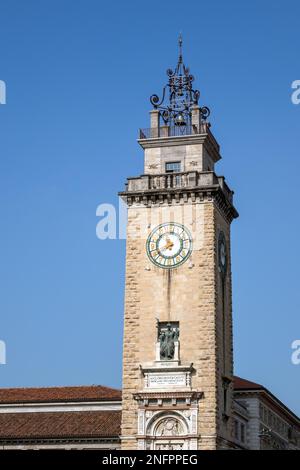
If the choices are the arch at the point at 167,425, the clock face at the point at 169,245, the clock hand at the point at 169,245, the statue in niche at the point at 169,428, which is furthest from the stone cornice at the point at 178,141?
the statue in niche at the point at 169,428

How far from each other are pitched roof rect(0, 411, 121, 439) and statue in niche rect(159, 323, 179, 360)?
651 centimetres

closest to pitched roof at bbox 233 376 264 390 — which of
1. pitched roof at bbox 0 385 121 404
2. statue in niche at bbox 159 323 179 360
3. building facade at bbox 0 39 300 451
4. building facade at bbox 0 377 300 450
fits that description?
building facade at bbox 0 377 300 450

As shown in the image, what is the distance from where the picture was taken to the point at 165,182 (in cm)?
5544

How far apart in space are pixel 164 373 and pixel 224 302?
6.36 m

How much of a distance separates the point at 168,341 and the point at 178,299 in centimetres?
250

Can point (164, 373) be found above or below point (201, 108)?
below

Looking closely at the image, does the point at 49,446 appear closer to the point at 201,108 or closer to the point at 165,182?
the point at 165,182

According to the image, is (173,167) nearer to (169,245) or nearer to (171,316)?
(169,245)

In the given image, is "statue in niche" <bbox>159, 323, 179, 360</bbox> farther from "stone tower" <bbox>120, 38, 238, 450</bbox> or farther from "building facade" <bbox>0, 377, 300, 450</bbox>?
"building facade" <bbox>0, 377, 300, 450</bbox>

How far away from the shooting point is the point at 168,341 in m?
52.6

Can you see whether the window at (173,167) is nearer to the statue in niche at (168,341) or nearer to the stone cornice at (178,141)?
the stone cornice at (178,141)

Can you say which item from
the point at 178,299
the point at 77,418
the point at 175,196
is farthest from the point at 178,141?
the point at 77,418

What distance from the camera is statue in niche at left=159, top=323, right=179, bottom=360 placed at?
52438 mm
